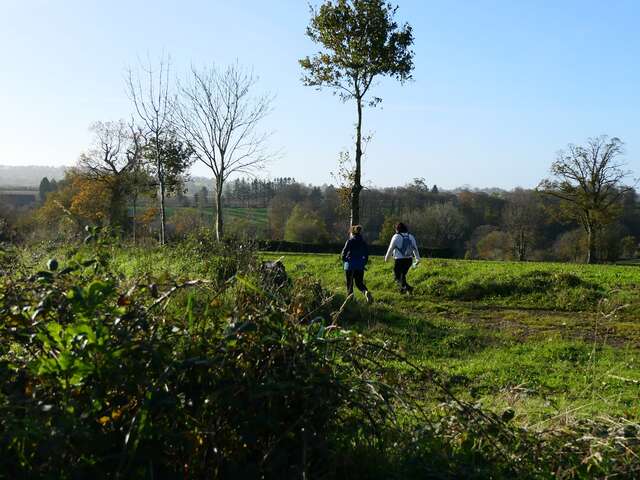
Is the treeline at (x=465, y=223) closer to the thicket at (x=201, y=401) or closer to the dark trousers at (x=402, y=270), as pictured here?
the dark trousers at (x=402, y=270)

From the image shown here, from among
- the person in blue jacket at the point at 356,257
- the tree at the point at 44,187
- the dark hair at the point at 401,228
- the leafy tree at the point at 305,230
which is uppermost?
the tree at the point at 44,187

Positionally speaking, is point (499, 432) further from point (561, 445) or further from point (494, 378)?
point (494, 378)

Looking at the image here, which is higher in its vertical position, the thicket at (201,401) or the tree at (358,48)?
the tree at (358,48)

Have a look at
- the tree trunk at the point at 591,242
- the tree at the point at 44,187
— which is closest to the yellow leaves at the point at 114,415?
the tree trunk at the point at 591,242

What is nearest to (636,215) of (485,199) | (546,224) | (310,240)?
(546,224)

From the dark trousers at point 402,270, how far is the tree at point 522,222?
41.2 metres

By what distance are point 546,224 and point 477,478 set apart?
6449 cm

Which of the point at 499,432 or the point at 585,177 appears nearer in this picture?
the point at 499,432

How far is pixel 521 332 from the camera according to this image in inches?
412

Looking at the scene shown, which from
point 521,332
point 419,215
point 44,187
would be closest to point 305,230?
point 419,215

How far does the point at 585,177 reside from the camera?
43312 mm

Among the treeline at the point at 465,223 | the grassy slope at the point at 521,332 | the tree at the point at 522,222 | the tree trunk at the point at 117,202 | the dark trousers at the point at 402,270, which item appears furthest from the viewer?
the tree at the point at 522,222

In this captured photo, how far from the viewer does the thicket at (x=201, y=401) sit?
2.57 meters

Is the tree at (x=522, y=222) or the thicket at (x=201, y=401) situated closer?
the thicket at (x=201, y=401)
